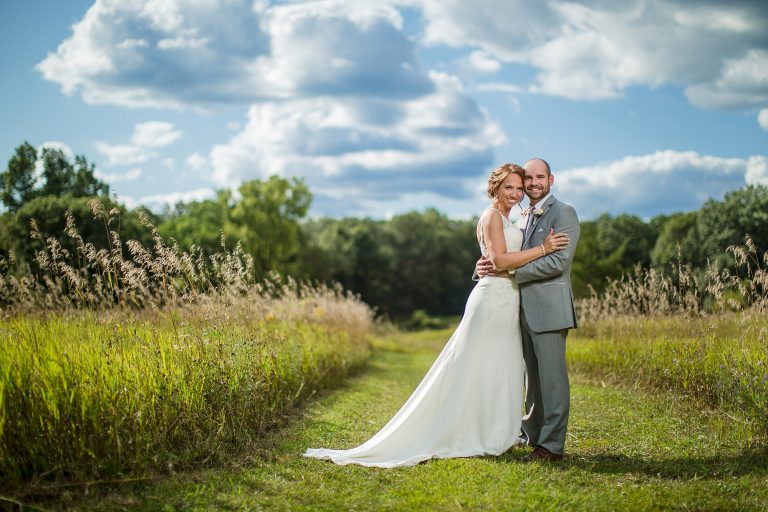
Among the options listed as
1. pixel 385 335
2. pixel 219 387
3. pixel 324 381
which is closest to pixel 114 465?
pixel 219 387

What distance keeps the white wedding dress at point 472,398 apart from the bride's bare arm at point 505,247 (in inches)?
6.5

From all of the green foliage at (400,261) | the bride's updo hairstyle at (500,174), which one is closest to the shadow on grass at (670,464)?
the bride's updo hairstyle at (500,174)

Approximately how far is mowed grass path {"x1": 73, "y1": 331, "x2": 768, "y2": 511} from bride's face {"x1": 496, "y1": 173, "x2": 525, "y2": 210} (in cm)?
251

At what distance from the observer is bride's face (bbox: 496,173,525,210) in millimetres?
6543

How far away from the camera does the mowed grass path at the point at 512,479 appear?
16.0ft

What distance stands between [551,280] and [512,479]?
1932mm

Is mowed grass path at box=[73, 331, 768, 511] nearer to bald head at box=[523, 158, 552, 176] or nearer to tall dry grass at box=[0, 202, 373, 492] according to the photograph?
tall dry grass at box=[0, 202, 373, 492]

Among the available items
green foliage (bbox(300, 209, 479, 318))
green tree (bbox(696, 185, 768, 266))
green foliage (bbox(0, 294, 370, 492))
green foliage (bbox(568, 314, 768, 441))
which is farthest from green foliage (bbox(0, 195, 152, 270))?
green foliage (bbox(300, 209, 479, 318))

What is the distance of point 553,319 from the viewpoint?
623cm

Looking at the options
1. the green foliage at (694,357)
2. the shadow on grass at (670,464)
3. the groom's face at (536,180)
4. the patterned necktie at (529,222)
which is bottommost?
the shadow on grass at (670,464)

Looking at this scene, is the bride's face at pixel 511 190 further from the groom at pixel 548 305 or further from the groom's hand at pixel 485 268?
the groom's hand at pixel 485 268

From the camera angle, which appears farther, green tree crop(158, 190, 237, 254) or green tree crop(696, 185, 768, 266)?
green tree crop(158, 190, 237, 254)

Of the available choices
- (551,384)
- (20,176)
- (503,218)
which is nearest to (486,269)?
(503,218)

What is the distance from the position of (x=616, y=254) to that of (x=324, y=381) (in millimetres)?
19614
